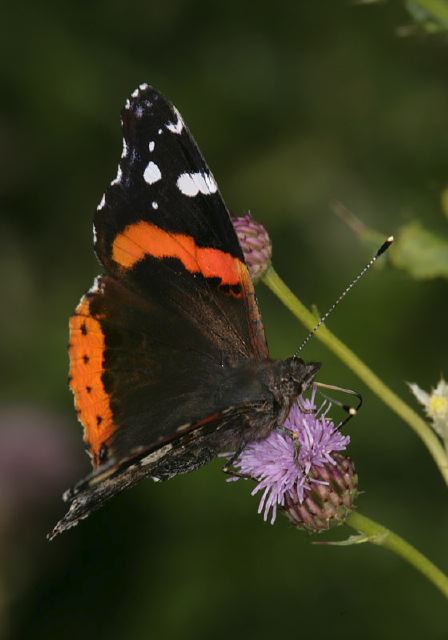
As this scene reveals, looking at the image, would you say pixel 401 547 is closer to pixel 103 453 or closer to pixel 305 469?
pixel 305 469

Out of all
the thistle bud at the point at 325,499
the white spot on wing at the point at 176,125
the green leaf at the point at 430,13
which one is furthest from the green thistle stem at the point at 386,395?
the green leaf at the point at 430,13

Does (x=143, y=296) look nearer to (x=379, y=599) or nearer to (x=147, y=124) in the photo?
(x=147, y=124)

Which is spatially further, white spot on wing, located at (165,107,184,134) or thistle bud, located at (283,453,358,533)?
white spot on wing, located at (165,107,184,134)

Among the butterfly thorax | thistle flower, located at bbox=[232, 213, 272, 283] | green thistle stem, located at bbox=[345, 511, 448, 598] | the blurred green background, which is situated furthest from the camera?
the blurred green background

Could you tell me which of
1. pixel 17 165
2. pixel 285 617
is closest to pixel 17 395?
pixel 17 165

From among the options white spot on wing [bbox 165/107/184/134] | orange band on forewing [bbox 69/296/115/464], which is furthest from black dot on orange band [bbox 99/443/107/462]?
white spot on wing [bbox 165/107/184/134]

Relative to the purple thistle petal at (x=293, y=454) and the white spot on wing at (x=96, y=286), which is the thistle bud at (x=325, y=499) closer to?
the purple thistle petal at (x=293, y=454)

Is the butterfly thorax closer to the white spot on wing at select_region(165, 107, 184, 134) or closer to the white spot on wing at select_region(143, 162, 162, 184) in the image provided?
the white spot on wing at select_region(143, 162, 162, 184)
